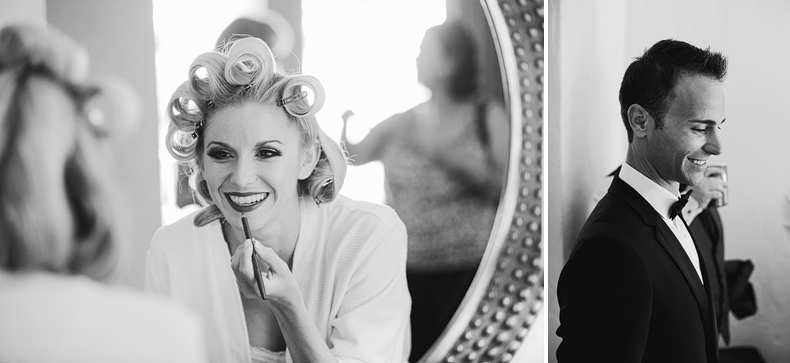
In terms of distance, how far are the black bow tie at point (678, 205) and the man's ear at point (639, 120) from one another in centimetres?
22

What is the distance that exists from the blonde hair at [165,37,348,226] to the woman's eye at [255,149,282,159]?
0.27ft

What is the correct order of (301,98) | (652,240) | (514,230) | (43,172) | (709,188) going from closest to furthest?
1. (43,172)
2. (301,98)
3. (652,240)
4. (514,230)
5. (709,188)

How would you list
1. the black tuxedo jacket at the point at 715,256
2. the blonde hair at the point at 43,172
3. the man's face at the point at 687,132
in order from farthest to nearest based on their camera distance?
1. the black tuxedo jacket at the point at 715,256
2. the man's face at the point at 687,132
3. the blonde hair at the point at 43,172

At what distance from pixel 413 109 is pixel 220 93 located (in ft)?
1.69

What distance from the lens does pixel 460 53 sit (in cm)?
176

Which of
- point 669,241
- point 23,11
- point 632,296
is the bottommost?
point 632,296

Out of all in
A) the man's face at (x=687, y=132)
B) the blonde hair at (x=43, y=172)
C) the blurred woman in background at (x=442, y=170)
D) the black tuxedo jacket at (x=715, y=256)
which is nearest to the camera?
the blonde hair at (x=43, y=172)

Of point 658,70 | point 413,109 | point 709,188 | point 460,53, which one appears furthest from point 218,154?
point 709,188

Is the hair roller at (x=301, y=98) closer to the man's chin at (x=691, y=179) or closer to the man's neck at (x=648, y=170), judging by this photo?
the man's neck at (x=648, y=170)

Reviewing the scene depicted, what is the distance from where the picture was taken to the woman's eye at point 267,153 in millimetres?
1581

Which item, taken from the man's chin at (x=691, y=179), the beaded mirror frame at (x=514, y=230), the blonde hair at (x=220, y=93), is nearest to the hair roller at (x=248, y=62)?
the blonde hair at (x=220, y=93)

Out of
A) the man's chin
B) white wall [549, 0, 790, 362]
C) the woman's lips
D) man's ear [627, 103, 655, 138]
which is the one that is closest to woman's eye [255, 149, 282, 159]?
the woman's lips

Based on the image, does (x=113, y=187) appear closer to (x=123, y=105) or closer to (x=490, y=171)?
(x=123, y=105)

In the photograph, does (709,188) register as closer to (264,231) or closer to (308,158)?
(308,158)
